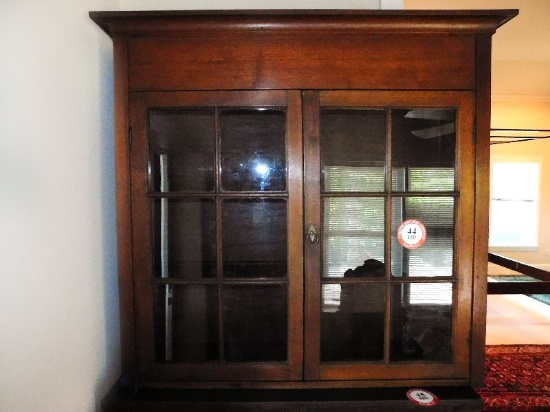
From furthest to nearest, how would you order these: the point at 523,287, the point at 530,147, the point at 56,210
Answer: the point at 530,147, the point at 523,287, the point at 56,210

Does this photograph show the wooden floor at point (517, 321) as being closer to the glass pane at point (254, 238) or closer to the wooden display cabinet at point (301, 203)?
the wooden display cabinet at point (301, 203)

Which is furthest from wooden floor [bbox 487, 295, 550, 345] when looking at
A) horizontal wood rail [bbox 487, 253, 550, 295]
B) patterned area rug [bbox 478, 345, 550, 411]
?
horizontal wood rail [bbox 487, 253, 550, 295]

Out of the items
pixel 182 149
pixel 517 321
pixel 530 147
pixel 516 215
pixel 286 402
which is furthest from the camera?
pixel 516 215

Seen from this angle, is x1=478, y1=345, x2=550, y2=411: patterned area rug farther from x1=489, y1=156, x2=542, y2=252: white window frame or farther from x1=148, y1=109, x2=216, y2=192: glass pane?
x1=489, y1=156, x2=542, y2=252: white window frame

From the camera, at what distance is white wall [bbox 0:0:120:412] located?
887mm

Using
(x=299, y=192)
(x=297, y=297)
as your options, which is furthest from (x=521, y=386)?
(x=299, y=192)

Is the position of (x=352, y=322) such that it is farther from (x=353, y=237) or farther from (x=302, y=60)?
(x=302, y=60)

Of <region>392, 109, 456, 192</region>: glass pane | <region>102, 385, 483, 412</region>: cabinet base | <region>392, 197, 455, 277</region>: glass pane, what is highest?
<region>392, 109, 456, 192</region>: glass pane

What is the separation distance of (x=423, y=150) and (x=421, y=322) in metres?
0.63

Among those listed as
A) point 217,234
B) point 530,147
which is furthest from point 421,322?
point 530,147

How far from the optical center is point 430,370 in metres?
1.27

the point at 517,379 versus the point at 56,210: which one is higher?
the point at 56,210

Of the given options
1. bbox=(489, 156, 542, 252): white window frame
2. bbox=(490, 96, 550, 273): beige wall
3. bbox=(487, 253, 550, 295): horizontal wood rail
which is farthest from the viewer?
bbox=(489, 156, 542, 252): white window frame

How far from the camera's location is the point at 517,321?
3.25 m
